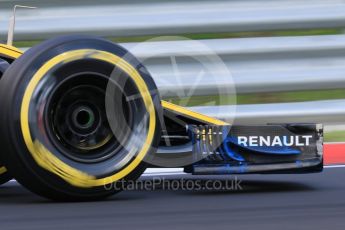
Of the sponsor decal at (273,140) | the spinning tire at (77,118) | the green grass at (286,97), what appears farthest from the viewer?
the green grass at (286,97)

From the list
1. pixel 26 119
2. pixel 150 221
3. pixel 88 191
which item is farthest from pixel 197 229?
pixel 26 119

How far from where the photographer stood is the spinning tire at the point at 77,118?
3961 millimetres

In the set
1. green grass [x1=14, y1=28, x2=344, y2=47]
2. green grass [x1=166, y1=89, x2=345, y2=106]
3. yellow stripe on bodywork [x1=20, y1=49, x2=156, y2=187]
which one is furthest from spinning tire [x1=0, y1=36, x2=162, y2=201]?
green grass [x1=166, y1=89, x2=345, y2=106]

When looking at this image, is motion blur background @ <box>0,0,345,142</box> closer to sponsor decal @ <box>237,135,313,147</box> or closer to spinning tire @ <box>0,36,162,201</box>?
sponsor decal @ <box>237,135,313,147</box>

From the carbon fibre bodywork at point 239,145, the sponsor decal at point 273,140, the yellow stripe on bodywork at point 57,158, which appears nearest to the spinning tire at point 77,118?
the yellow stripe on bodywork at point 57,158

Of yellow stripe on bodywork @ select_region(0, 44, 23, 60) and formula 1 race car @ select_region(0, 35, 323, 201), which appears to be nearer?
formula 1 race car @ select_region(0, 35, 323, 201)

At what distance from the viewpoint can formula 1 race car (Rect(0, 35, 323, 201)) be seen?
397cm

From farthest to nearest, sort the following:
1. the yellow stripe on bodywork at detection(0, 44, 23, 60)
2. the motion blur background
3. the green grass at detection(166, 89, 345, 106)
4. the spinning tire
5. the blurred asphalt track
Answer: the green grass at detection(166, 89, 345, 106) < the motion blur background < the yellow stripe on bodywork at detection(0, 44, 23, 60) < the spinning tire < the blurred asphalt track

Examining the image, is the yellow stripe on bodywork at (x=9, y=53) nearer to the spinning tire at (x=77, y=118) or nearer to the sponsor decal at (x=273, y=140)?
the spinning tire at (x=77, y=118)

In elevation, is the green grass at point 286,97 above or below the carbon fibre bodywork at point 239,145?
above

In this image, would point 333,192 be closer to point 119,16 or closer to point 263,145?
point 263,145

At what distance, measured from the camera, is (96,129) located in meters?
4.21

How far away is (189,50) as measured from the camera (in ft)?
22.3

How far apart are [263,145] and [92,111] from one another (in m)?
1.07
